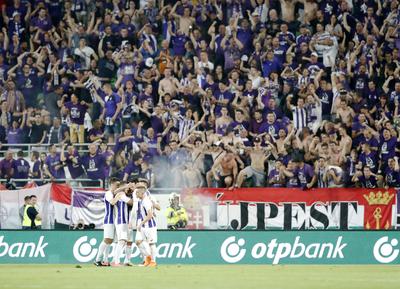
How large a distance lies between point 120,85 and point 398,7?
8653 millimetres

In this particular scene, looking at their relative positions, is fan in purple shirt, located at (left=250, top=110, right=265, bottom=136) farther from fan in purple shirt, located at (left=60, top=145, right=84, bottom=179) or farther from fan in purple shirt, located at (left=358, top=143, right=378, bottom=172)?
fan in purple shirt, located at (left=60, top=145, right=84, bottom=179)

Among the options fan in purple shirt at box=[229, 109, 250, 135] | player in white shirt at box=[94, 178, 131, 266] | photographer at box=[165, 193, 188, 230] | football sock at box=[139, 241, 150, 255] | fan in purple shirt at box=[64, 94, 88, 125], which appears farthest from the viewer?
fan in purple shirt at box=[64, 94, 88, 125]

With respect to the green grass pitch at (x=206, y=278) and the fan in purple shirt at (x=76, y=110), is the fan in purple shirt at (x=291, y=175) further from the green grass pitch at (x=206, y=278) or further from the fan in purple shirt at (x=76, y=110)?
the fan in purple shirt at (x=76, y=110)

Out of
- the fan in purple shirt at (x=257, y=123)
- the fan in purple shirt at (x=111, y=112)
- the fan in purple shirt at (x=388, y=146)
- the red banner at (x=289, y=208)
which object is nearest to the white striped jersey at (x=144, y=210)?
the red banner at (x=289, y=208)

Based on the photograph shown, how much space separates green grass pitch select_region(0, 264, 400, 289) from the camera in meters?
17.8

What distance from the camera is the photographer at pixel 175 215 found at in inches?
1095

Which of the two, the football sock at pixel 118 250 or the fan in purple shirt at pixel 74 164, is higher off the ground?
the fan in purple shirt at pixel 74 164

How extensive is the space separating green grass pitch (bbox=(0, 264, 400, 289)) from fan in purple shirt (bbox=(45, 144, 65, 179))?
7.07 meters

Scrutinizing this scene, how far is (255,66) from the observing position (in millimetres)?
31891

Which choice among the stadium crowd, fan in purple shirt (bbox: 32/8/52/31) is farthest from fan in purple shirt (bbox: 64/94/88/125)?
fan in purple shirt (bbox: 32/8/52/31)

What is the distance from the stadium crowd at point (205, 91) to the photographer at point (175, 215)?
4.90ft

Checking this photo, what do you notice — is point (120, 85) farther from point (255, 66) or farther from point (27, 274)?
point (27, 274)

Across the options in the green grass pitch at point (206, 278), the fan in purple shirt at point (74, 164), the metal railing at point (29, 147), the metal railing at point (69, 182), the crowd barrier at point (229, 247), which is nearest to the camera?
the green grass pitch at point (206, 278)

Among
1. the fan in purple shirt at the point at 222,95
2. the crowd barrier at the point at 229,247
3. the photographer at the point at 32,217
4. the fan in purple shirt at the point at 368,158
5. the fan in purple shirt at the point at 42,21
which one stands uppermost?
the fan in purple shirt at the point at 42,21
